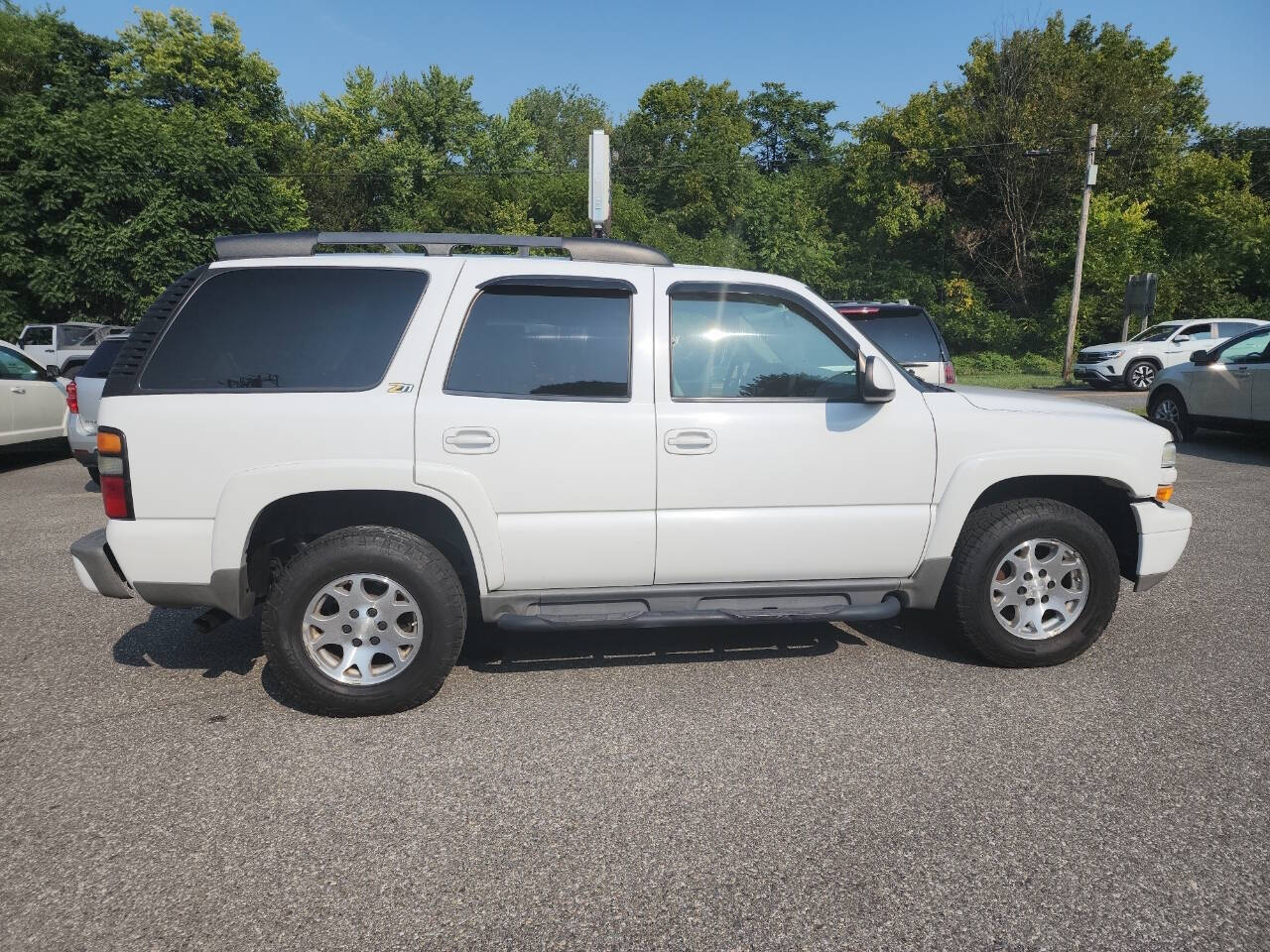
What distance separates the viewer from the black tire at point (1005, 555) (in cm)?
409

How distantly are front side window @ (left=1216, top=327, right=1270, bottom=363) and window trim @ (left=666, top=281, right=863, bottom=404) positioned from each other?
32.1 ft

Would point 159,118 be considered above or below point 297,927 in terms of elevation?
above

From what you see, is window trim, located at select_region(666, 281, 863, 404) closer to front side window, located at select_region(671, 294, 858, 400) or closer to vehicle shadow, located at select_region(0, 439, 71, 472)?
front side window, located at select_region(671, 294, 858, 400)

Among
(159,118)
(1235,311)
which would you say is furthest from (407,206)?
(1235,311)

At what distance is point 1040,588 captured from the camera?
4191mm

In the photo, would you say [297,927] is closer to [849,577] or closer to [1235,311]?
[849,577]

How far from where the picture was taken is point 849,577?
4090 millimetres

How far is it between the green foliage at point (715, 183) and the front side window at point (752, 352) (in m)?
29.6

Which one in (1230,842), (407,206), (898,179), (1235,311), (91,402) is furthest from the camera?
(407,206)

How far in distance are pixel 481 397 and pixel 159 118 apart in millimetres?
35225

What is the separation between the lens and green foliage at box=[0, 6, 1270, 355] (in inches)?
1170


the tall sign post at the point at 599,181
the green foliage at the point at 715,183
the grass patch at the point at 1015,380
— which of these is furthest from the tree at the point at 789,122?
the tall sign post at the point at 599,181

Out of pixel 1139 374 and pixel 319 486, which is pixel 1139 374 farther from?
pixel 319 486

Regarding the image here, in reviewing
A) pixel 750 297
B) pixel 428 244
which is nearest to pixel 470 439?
pixel 428 244
